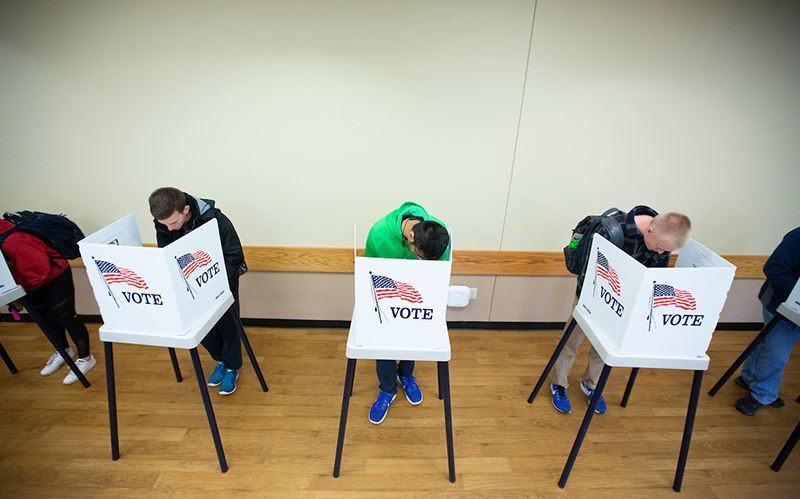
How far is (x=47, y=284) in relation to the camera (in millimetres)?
2023

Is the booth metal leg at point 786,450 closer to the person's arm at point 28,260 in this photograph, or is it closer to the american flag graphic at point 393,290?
the american flag graphic at point 393,290

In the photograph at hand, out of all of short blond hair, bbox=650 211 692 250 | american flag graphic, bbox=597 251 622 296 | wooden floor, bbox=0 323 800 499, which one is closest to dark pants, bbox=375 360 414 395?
wooden floor, bbox=0 323 800 499

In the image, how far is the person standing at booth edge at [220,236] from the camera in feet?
5.09

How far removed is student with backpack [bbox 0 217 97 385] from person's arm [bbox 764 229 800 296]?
393 centimetres

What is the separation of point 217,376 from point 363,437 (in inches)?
40.8

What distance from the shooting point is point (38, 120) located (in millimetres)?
2178

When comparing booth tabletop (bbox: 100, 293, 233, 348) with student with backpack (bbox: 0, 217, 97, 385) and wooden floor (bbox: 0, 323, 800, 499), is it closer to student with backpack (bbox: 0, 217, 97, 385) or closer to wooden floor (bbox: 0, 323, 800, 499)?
wooden floor (bbox: 0, 323, 800, 499)

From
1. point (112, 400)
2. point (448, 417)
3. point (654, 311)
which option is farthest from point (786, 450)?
point (112, 400)

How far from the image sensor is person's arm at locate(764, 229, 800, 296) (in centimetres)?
178

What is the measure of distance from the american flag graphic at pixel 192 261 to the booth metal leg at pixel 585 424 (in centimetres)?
175

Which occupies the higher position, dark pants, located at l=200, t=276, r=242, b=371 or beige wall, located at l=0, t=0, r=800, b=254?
beige wall, located at l=0, t=0, r=800, b=254

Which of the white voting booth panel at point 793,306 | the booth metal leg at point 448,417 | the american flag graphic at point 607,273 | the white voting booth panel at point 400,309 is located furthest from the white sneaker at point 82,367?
the white voting booth panel at point 793,306

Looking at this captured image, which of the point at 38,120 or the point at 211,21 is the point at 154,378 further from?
the point at 211,21

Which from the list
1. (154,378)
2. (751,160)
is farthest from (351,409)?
(751,160)
